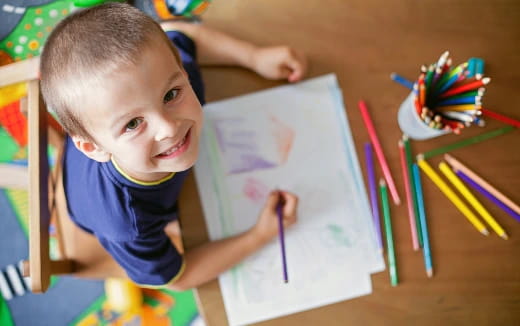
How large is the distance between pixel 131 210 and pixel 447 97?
1.59ft

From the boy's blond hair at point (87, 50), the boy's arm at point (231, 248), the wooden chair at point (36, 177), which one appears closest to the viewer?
the boy's blond hair at point (87, 50)

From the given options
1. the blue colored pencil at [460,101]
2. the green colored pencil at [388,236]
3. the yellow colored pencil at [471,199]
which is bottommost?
the green colored pencil at [388,236]

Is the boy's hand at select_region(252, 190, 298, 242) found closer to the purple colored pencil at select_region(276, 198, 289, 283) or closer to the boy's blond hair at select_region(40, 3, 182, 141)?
the purple colored pencil at select_region(276, 198, 289, 283)

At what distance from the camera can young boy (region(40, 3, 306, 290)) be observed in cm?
43

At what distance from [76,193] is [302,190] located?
359mm

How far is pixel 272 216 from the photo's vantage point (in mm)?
658

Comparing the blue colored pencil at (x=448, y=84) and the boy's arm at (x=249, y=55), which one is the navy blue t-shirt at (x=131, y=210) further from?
the blue colored pencil at (x=448, y=84)

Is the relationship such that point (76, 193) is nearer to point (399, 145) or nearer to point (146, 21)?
point (146, 21)

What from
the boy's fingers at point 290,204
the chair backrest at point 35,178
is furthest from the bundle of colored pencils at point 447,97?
the chair backrest at point 35,178

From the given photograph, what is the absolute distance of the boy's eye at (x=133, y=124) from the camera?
1.51 feet

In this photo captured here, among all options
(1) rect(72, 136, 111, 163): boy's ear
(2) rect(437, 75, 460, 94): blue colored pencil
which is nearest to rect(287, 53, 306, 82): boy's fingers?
(2) rect(437, 75, 460, 94): blue colored pencil

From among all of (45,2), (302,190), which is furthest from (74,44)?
(45,2)

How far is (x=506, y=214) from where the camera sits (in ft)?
2.22

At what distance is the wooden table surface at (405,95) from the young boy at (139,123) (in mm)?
36
